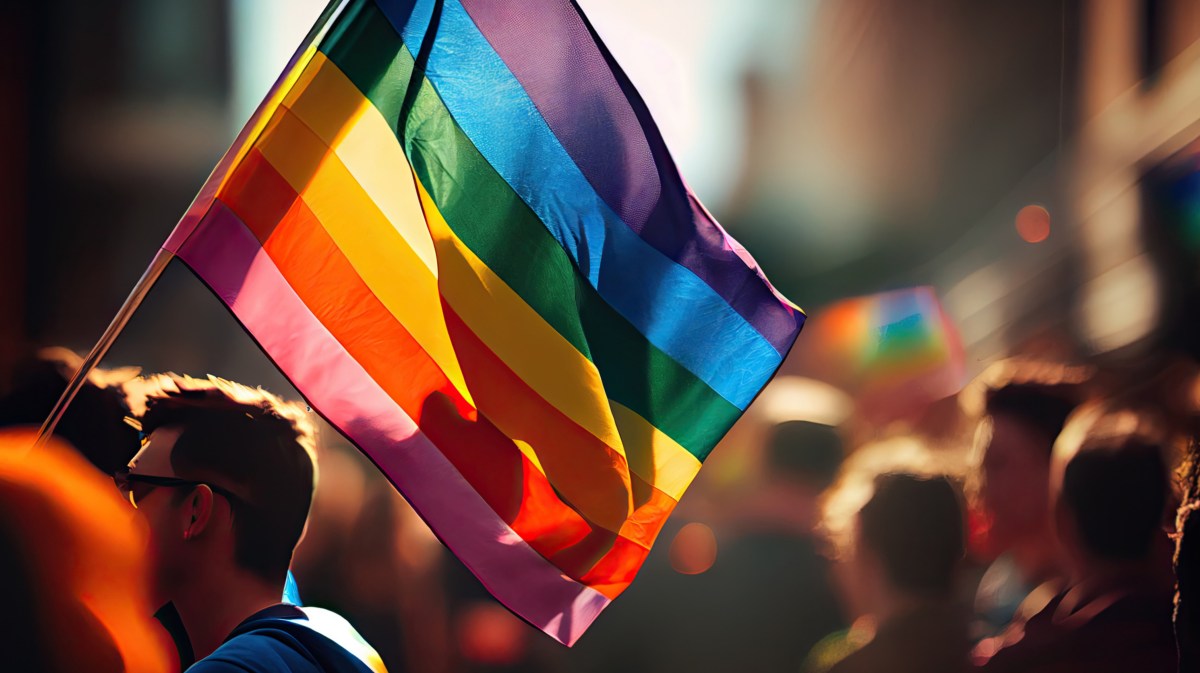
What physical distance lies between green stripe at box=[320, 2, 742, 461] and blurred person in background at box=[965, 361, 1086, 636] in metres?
1.62

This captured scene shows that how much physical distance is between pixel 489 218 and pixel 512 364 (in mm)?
195

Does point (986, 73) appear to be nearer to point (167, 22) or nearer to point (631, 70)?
point (631, 70)

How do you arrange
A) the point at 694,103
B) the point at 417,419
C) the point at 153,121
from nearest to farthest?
1. the point at 417,419
2. the point at 153,121
3. the point at 694,103

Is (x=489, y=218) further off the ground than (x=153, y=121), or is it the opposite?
(x=489, y=218)

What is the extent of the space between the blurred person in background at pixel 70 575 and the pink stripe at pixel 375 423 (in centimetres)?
135

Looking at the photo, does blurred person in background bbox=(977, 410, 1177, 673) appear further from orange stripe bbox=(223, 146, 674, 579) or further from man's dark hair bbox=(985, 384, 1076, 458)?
orange stripe bbox=(223, 146, 674, 579)

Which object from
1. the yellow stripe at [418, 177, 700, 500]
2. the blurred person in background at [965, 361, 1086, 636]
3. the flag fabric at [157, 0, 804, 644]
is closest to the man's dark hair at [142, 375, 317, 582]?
the flag fabric at [157, 0, 804, 644]

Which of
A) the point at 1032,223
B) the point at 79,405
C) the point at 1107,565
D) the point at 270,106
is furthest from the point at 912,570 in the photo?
the point at 79,405

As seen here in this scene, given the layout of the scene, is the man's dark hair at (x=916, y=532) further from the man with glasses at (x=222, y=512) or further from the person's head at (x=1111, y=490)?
the man with glasses at (x=222, y=512)

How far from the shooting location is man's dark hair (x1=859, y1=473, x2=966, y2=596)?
2428 mm

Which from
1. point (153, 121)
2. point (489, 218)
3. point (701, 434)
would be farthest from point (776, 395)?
point (153, 121)

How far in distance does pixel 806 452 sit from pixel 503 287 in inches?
60.1

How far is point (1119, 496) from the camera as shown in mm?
2531

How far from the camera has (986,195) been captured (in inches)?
100
